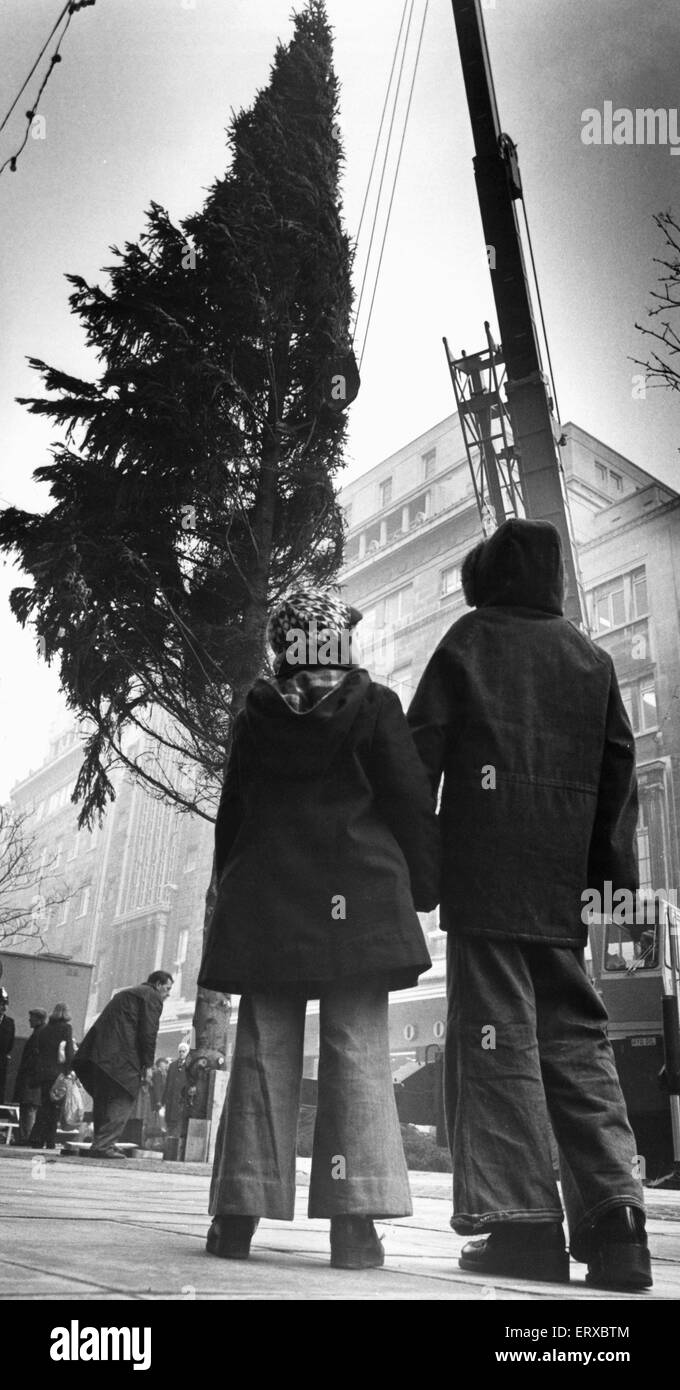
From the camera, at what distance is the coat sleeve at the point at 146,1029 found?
374 inches

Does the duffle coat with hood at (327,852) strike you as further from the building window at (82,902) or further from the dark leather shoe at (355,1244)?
the building window at (82,902)

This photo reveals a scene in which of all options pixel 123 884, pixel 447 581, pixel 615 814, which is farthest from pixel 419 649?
pixel 615 814

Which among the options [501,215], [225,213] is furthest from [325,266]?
[501,215]

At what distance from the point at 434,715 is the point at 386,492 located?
31.4m

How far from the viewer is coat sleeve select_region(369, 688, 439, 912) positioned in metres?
2.54

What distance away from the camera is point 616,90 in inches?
275

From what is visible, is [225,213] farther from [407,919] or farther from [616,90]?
[407,919]

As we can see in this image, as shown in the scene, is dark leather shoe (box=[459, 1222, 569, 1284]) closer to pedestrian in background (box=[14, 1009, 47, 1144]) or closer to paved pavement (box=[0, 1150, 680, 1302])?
paved pavement (box=[0, 1150, 680, 1302])

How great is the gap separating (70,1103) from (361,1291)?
11405 mm

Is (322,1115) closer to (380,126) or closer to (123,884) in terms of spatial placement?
(380,126)

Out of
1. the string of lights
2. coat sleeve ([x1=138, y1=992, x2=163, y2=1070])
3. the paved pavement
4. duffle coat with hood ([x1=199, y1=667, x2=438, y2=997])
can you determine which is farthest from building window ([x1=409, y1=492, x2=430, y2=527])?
duffle coat with hood ([x1=199, y1=667, x2=438, y2=997])

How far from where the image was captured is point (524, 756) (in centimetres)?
266

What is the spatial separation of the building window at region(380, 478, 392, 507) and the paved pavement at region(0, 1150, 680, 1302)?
30.0m

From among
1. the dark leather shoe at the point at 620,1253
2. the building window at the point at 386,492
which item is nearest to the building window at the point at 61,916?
the building window at the point at 386,492
